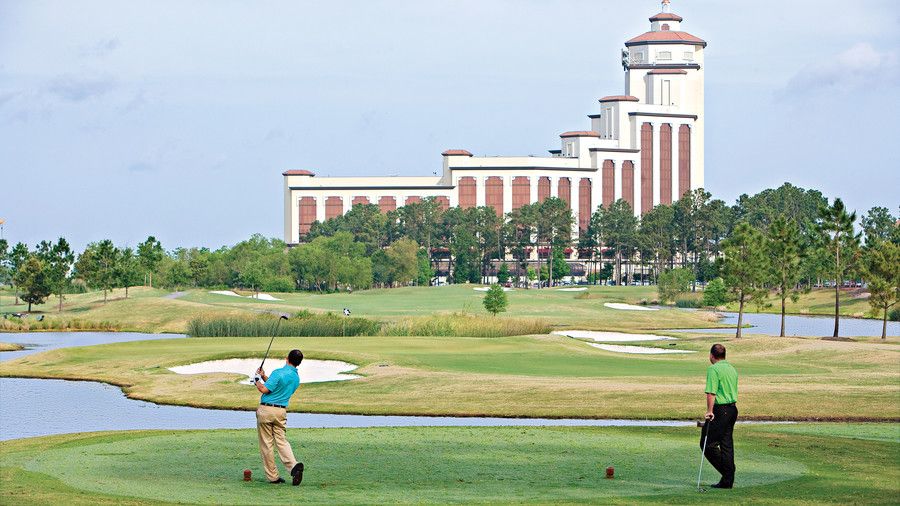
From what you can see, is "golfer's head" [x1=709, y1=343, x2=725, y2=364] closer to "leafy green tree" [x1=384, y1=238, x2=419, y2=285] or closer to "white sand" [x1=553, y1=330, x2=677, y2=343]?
"white sand" [x1=553, y1=330, x2=677, y2=343]

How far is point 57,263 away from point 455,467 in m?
95.3

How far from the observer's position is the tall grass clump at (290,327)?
62.7 m

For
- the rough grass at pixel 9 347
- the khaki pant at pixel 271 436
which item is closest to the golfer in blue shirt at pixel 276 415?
the khaki pant at pixel 271 436

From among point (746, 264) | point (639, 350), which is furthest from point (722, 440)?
point (746, 264)

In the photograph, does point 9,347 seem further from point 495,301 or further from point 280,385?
point 280,385

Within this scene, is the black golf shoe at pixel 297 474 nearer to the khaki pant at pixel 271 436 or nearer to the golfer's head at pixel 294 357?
the khaki pant at pixel 271 436

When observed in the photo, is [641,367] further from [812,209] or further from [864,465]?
[812,209]

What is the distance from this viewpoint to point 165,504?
17.5 meters

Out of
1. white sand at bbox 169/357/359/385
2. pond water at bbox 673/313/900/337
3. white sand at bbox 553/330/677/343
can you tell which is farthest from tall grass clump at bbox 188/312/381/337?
pond water at bbox 673/313/900/337

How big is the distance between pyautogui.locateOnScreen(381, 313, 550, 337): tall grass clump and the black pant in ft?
152

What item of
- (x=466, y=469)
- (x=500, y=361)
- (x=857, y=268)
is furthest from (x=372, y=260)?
(x=466, y=469)

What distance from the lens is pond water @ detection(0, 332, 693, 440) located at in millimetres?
31500

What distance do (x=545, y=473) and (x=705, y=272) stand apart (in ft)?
499

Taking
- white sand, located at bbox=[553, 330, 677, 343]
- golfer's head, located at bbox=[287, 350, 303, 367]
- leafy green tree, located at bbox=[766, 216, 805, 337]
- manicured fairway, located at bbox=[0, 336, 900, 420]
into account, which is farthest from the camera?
leafy green tree, located at bbox=[766, 216, 805, 337]
